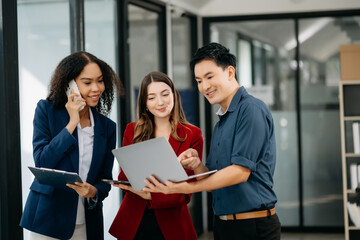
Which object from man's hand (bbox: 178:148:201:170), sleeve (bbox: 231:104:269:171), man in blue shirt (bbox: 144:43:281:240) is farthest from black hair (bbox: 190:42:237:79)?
man's hand (bbox: 178:148:201:170)

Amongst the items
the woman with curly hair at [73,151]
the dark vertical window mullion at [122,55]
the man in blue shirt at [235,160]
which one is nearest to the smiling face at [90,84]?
the woman with curly hair at [73,151]

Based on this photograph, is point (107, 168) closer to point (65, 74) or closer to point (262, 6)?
point (65, 74)

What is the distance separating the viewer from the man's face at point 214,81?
80.0 inches

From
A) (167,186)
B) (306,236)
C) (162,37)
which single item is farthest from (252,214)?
(306,236)

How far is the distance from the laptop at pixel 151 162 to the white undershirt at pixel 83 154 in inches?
14.7

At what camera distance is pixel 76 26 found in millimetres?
3467

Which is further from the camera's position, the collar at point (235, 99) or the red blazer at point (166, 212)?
the red blazer at point (166, 212)

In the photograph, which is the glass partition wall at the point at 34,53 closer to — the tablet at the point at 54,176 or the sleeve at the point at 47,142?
the sleeve at the point at 47,142

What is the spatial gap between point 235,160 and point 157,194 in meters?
0.56

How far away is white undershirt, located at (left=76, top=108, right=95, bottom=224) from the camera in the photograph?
2305 mm

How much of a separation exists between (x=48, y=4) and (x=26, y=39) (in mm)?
375

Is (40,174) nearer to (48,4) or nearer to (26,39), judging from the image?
(26,39)

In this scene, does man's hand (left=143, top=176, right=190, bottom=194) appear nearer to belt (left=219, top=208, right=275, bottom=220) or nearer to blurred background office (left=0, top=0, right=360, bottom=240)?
belt (left=219, top=208, right=275, bottom=220)

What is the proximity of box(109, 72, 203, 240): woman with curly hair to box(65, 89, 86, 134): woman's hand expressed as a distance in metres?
0.34
